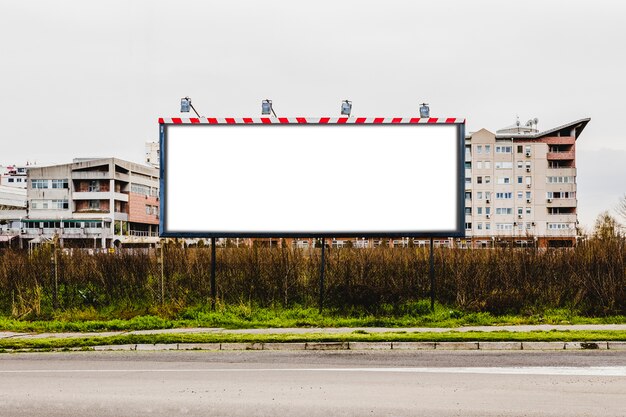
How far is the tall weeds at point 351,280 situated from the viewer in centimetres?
1753

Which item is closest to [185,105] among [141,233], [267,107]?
[267,107]

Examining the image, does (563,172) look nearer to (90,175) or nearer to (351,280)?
(90,175)

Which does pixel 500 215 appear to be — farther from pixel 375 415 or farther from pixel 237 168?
pixel 375 415

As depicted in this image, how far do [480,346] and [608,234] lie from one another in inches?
356

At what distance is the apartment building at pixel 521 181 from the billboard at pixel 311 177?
86.9 m

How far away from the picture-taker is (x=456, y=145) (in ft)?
56.7

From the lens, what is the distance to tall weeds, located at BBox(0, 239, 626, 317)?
57.5 ft

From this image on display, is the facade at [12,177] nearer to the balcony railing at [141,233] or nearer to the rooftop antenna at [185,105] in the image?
the balcony railing at [141,233]

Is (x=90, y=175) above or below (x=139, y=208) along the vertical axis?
above

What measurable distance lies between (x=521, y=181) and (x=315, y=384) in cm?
10001

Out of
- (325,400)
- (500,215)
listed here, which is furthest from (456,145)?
(500,215)

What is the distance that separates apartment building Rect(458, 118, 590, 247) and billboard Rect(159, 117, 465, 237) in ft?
285

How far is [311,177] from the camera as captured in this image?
1747 cm

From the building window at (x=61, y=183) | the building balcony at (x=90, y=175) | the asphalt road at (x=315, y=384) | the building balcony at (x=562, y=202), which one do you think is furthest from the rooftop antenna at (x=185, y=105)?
the building balcony at (x=562, y=202)
